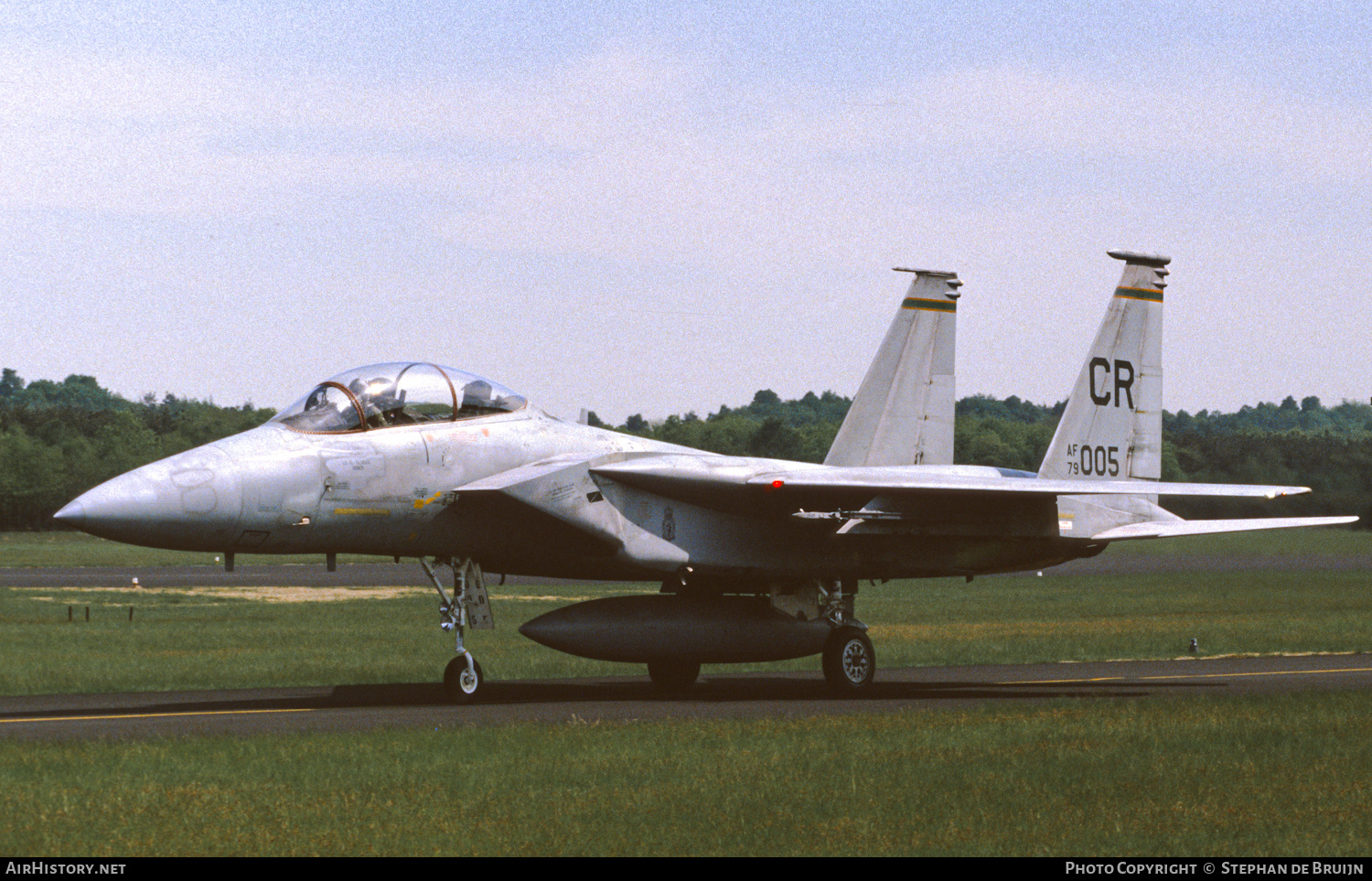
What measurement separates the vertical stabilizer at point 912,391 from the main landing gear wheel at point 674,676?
4.22m

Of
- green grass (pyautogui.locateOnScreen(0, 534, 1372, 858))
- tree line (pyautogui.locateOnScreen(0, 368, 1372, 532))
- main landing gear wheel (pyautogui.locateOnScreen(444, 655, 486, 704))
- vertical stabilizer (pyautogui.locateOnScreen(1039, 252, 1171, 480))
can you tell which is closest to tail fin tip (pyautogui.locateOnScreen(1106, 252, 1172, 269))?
vertical stabilizer (pyautogui.locateOnScreen(1039, 252, 1171, 480))

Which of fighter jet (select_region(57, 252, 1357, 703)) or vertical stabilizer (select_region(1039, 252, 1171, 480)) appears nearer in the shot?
fighter jet (select_region(57, 252, 1357, 703))

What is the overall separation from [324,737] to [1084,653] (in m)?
15.9

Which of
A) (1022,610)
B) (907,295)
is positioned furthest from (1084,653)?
(1022,610)

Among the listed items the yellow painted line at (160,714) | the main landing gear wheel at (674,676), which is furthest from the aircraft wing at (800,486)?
the yellow painted line at (160,714)

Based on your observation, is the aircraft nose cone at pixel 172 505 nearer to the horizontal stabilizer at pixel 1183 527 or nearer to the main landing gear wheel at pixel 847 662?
the main landing gear wheel at pixel 847 662

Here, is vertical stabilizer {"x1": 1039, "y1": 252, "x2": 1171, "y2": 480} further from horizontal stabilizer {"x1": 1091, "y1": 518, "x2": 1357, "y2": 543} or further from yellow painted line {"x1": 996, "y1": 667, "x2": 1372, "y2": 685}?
yellow painted line {"x1": 996, "y1": 667, "x2": 1372, "y2": 685}

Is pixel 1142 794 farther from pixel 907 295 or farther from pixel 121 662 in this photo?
pixel 121 662

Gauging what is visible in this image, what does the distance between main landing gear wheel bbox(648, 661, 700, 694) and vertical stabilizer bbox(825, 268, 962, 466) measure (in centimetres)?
422

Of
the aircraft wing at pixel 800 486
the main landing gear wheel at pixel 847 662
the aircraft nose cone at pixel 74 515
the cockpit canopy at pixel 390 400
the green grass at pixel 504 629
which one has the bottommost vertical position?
the green grass at pixel 504 629

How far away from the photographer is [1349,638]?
27906 millimetres

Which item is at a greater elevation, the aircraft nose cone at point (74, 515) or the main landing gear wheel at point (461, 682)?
the aircraft nose cone at point (74, 515)

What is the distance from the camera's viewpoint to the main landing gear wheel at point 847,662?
1941 cm

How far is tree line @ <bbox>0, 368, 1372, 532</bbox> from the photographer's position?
47.6m
